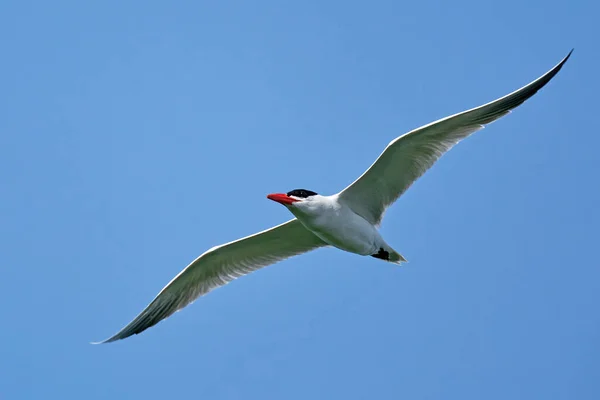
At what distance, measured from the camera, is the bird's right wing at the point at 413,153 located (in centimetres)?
1298

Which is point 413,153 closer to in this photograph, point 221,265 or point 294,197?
point 294,197

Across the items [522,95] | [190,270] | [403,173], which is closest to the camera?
[522,95]

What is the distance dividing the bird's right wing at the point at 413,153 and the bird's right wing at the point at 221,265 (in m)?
1.16

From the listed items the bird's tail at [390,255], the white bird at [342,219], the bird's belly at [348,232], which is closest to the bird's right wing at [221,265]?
the white bird at [342,219]

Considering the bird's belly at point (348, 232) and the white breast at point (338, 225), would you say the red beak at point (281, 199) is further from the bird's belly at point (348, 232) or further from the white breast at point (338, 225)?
the bird's belly at point (348, 232)

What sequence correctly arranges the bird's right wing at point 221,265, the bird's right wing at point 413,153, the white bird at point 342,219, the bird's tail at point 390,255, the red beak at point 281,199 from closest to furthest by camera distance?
the bird's right wing at point 413,153 < the white bird at point 342,219 < the red beak at point 281,199 < the bird's tail at point 390,255 < the bird's right wing at point 221,265

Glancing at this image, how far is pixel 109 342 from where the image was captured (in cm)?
1449

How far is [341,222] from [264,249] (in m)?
1.93

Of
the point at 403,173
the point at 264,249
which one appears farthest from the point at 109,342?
the point at 403,173

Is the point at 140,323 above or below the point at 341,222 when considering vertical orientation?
below

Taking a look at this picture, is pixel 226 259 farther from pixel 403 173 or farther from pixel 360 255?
pixel 403 173

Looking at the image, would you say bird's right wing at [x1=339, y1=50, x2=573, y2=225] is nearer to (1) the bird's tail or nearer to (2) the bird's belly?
(2) the bird's belly

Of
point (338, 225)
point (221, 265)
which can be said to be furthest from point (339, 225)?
point (221, 265)

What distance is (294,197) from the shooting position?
13.5 meters
